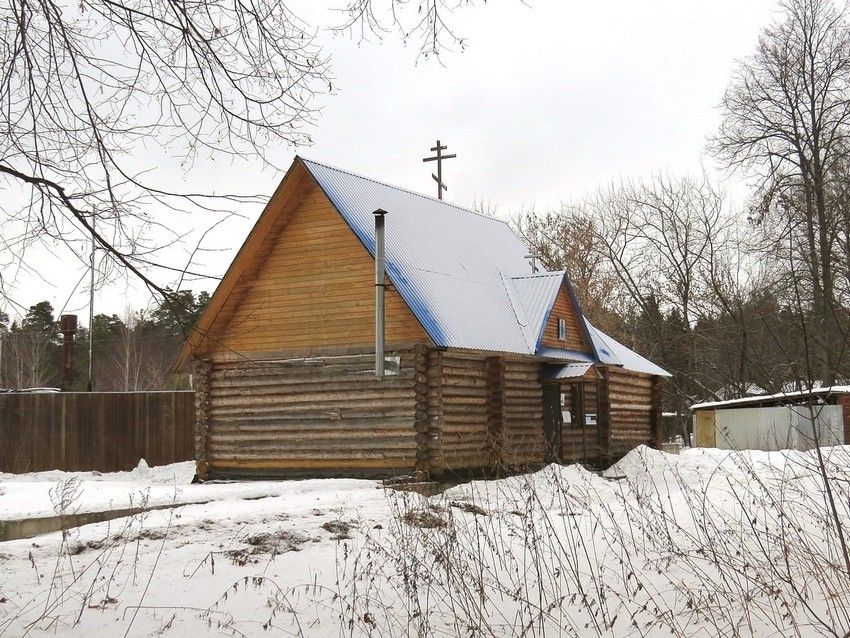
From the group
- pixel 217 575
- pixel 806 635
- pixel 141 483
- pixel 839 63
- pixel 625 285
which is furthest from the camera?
pixel 625 285

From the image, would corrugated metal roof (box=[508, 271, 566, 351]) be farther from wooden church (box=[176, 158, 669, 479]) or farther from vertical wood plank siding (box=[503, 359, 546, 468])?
vertical wood plank siding (box=[503, 359, 546, 468])

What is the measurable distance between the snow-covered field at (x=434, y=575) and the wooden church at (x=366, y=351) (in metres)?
4.63

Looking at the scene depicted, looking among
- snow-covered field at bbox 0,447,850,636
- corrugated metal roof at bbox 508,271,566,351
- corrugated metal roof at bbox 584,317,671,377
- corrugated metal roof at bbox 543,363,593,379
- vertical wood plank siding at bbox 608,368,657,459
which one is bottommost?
snow-covered field at bbox 0,447,850,636

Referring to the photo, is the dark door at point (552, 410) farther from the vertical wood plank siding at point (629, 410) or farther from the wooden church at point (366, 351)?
the vertical wood plank siding at point (629, 410)

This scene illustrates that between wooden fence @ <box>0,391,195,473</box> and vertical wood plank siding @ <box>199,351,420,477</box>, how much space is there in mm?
4900

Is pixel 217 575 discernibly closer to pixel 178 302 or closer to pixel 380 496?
pixel 178 302

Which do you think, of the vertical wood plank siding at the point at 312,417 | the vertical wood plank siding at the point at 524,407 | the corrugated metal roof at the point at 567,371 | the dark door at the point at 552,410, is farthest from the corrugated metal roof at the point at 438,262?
the dark door at the point at 552,410

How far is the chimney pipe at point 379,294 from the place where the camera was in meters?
16.0

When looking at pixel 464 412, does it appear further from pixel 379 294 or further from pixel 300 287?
pixel 300 287

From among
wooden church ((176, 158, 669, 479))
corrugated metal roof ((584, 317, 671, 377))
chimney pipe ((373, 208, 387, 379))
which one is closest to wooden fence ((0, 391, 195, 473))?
wooden church ((176, 158, 669, 479))

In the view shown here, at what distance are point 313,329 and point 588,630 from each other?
1183 centimetres

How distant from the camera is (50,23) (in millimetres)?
6270

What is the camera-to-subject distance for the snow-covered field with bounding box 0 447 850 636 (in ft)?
21.1

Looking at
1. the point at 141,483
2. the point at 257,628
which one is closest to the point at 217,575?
the point at 257,628
